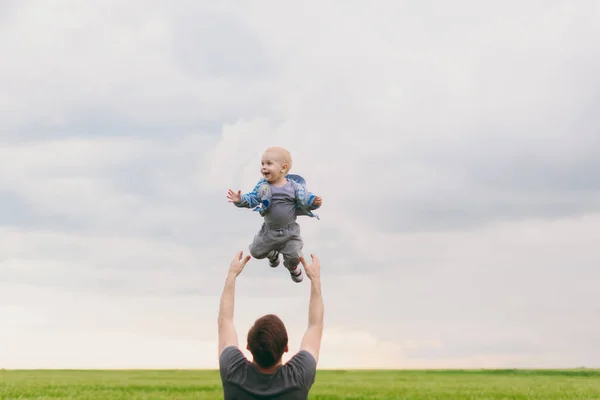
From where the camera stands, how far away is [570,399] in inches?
690

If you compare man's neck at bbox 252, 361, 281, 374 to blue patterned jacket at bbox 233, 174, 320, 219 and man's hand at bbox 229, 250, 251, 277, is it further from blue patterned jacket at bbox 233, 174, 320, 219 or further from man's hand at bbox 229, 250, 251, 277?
blue patterned jacket at bbox 233, 174, 320, 219

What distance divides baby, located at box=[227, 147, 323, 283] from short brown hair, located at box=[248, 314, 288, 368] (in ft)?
10.7

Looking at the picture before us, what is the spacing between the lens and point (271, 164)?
931 cm

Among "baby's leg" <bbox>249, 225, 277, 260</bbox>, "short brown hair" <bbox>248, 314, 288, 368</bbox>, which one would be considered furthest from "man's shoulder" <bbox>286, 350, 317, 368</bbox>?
"baby's leg" <bbox>249, 225, 277, 260</bbox>

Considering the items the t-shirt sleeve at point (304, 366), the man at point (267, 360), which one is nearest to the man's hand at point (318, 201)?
the man at point (267, 360)

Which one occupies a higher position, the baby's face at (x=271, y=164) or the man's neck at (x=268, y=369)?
the baby's face at (x=271, y=164)

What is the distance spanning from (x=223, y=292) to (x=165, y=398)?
35.7 feet

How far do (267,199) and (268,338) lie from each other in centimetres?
365

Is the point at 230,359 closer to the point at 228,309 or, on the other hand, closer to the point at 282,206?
the point at 228,309

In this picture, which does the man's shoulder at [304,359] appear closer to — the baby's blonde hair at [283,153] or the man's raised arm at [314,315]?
the man's raised arm at [314,315]

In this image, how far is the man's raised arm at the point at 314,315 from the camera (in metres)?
6.82

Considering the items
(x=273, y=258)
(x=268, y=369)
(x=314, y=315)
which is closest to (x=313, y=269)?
(x=314, y=315)

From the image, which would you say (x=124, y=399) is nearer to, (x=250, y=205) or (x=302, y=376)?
(x=250, y=205)

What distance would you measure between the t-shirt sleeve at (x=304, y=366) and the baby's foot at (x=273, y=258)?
3.59 m
